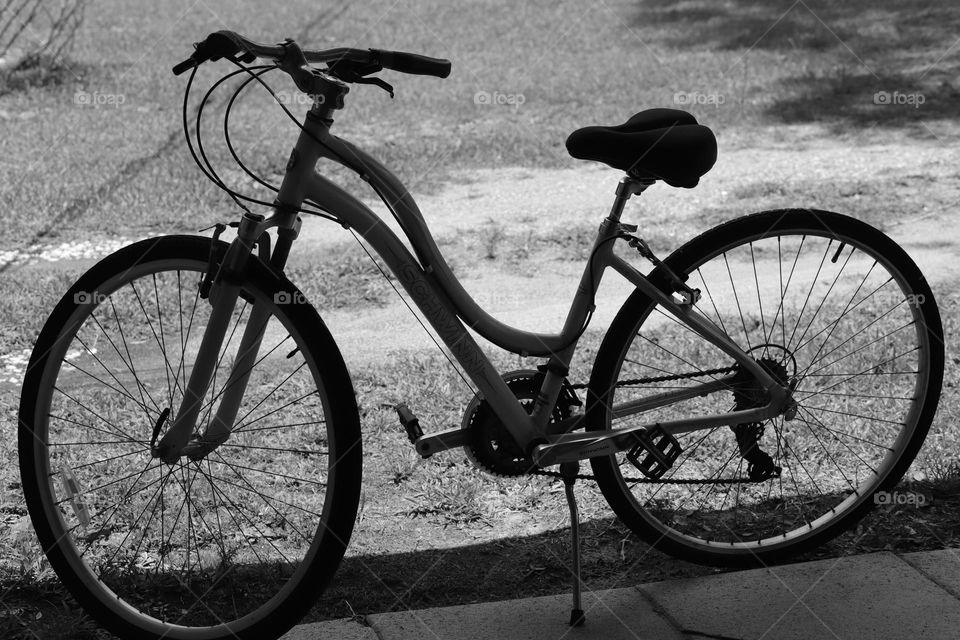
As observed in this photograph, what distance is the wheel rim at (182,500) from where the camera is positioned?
2.61 m

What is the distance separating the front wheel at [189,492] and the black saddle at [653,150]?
776mm

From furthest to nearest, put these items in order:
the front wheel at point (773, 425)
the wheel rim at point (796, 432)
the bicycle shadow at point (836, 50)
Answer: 1. the bicycle shadow at point (836, 50)
2. the wheel rim at point (796, 432)
3. the front wheel at point (773, 425)

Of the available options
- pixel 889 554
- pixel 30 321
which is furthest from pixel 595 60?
pixel 889 554

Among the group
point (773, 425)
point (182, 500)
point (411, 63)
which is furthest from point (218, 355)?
point (773, 425)

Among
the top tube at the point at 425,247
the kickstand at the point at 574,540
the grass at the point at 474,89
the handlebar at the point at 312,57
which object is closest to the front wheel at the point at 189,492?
the top tube at the point at 425,247

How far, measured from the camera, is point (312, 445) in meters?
3.76

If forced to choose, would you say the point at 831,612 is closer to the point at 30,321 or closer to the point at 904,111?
the point at 30,321

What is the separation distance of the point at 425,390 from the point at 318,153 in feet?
5.96

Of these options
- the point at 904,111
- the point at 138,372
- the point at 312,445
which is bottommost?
the point at 312,445

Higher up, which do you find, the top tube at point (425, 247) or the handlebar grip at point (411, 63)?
the handlebar grip at point (411, 63)

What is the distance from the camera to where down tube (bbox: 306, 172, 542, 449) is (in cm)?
249

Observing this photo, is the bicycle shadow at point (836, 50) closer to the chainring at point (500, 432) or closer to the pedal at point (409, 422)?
the chainring at point (500, 432)

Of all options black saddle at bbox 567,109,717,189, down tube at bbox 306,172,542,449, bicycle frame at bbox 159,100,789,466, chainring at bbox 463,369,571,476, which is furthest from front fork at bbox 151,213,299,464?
black saddle at bbox 567,109,717,189

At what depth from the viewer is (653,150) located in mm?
2590
